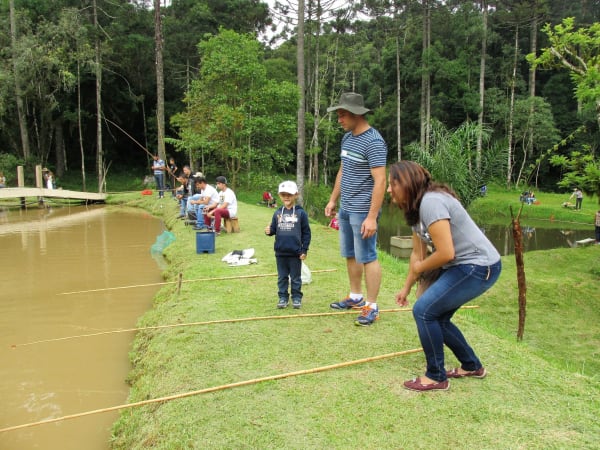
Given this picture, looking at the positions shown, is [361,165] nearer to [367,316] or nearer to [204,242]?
[367,316]

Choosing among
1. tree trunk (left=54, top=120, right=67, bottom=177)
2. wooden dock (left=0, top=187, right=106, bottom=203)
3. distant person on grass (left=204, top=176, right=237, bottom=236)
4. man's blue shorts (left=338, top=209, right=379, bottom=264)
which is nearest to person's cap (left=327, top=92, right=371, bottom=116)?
man's blue shorts (left=338, top=209, right=379, bottom=264)

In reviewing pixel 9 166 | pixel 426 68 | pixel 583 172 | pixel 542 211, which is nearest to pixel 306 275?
pixel 583 172

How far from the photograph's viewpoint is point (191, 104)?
2230cm

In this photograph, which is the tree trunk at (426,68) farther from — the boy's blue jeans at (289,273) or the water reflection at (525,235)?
the boy's blue jeans at (289,273)

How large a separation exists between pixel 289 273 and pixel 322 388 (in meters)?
1.86

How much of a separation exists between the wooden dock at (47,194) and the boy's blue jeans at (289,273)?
15.7m

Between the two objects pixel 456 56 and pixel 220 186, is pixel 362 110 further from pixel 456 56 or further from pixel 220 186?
pixel 456 56

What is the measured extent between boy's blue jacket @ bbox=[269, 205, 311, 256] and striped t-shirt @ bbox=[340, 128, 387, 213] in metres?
0.71

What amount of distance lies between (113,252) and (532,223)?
66.5 ft

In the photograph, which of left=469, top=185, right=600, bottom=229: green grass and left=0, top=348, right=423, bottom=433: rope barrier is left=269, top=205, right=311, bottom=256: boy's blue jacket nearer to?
left=0, top=348, right=423, bottom=433: rope barrier

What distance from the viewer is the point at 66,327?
18.1 ft

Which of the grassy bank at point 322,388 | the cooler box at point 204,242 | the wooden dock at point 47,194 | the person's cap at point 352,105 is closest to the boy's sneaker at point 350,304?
the grassy bank at point 322,388

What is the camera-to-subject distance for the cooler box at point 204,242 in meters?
8.16

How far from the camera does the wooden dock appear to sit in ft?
57.2
